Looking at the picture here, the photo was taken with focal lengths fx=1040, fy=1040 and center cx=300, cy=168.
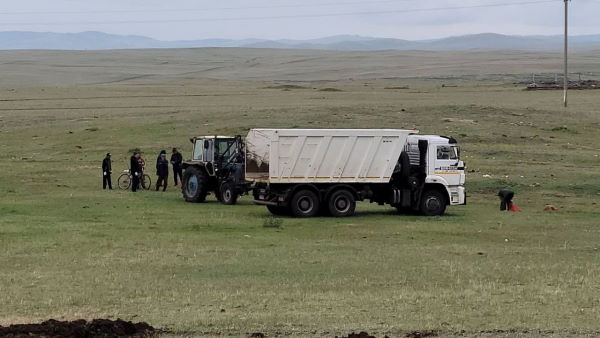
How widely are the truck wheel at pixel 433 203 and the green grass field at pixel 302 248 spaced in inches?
20.2

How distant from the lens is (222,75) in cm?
14900

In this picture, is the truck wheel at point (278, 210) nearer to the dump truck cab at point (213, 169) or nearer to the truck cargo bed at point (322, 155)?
the truck cargo bed at point (322, 155)

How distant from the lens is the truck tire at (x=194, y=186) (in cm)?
3472

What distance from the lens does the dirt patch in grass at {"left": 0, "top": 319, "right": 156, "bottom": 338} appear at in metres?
12.6

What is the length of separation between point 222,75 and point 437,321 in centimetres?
13611

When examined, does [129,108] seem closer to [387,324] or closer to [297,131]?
[297,131]

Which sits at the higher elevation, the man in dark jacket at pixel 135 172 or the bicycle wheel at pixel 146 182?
the man in dark jacket at pixel 135 172

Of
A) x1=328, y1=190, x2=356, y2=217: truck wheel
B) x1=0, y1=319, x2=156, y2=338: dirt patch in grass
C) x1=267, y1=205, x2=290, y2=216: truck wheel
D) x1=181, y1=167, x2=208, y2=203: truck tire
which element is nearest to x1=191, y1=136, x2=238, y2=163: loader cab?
x1=181, y1=167, x2=208, y2=203: truck tire

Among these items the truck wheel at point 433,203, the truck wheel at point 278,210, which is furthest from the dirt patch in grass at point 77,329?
the truck wheel at point 433,203

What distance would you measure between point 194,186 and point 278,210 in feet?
15.1

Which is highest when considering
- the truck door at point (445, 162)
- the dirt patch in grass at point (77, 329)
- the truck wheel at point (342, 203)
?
the truck door at point (445, 162)

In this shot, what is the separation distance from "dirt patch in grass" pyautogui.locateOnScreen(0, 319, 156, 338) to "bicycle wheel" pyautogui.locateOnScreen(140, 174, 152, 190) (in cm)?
2581

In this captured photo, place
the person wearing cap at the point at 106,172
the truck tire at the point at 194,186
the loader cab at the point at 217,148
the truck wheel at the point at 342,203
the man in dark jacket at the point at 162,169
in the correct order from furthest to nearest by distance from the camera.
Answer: the person wearing cap at the point at 106,172, the man in dark jacket at the point at 162,169, the loader cab at the point at 217,148, the truck tire at the point at 194,186, the truck wheel at the point at 342,203

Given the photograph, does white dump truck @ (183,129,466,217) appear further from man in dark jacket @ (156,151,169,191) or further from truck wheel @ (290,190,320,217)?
man in dark jacket @ (156,151,169,191)
